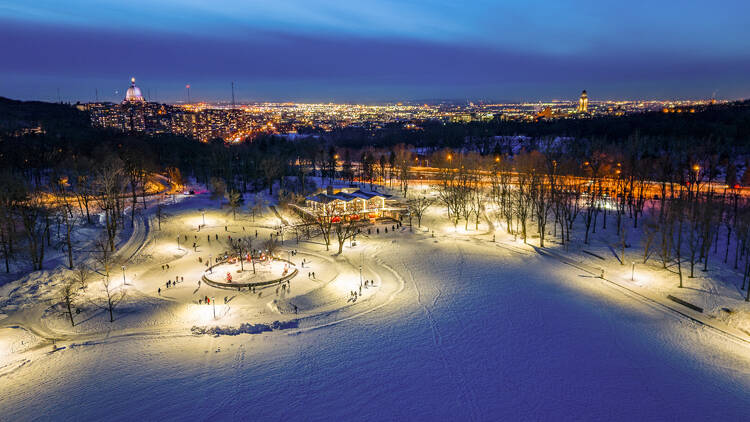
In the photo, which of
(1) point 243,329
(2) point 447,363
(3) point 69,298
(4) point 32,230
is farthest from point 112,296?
(2) point 447,363

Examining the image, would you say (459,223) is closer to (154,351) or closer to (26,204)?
(154,351)

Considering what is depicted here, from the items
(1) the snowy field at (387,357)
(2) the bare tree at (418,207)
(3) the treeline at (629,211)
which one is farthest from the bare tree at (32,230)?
(3) the treeline at (629,211)

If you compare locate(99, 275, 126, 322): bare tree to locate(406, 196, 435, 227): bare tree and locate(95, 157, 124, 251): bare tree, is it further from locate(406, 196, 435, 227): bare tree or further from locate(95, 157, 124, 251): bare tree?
locate(406, 196, 435, 227): bare tree

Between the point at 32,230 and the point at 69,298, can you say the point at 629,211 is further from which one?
the point at 32,230

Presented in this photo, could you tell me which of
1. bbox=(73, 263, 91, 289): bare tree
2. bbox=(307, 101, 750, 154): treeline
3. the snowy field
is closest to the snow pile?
the snowy field

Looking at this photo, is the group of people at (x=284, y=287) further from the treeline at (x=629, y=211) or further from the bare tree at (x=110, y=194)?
the treeline at (x=629, y=211)

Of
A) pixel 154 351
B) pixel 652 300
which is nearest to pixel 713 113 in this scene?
pixel 652 300
